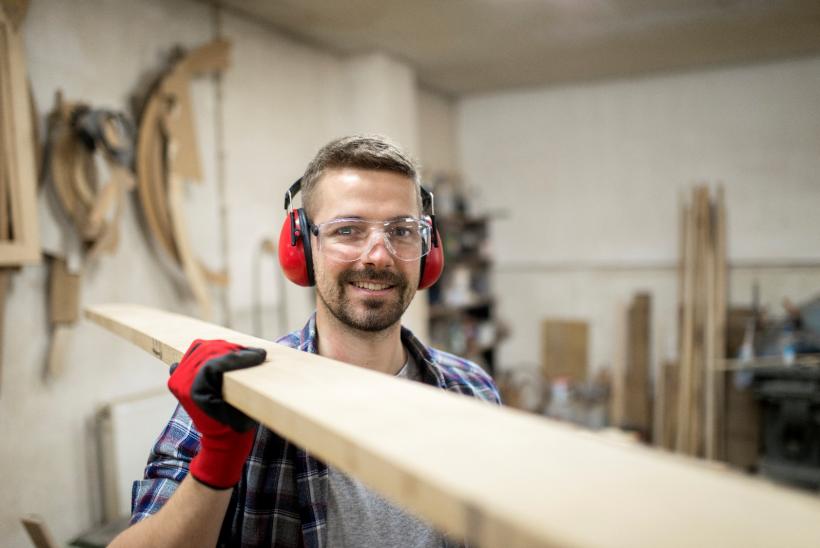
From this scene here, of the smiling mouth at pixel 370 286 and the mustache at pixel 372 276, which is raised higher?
the mustache at pixel 372 276

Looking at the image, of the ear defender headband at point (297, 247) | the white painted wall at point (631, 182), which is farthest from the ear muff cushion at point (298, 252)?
the white painted wall at point (631, 182)

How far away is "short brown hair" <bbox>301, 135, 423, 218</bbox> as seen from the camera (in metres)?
1.25

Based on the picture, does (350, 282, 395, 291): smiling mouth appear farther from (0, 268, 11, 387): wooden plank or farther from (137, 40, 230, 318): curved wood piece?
(137, 40, 230, 318): curved wood piece

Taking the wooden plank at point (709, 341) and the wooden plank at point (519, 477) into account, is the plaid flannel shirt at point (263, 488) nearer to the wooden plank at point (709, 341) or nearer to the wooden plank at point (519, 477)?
the wooden plank at point (519, 477)

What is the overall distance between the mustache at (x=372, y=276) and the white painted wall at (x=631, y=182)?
4.34 metres

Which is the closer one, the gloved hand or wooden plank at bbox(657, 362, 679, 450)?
the gloved hand

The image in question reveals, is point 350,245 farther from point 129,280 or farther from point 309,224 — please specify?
point 129,280

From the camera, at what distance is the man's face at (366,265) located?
1233 millimetres

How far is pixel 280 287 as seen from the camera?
12.0 feet

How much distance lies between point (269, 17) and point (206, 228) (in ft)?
4.79

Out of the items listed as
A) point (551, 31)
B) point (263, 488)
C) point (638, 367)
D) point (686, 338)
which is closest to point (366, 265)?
point (263, 488)

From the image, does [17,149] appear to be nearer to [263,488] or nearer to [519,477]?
[263,488]

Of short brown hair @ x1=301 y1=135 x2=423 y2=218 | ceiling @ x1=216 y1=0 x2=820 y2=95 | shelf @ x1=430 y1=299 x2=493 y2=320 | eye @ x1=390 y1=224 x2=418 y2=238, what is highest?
ceiling @ x1=216 y1=0 x2=820 y2=95

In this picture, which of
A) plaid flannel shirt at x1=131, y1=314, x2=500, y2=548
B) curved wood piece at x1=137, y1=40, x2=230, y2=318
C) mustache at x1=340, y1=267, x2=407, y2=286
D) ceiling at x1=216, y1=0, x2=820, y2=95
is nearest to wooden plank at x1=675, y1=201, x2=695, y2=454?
ceiling at x1=216, y1=0, x2=820, y2=95
